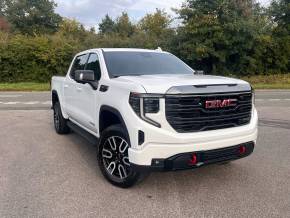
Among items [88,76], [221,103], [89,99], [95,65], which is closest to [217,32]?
[95,65]

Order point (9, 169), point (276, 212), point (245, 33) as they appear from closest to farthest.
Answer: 1. point (276, 212)
2. point (9, 169)
3. point (245, 33)

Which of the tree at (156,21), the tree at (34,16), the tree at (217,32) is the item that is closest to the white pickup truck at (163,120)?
the tree at (217,32)

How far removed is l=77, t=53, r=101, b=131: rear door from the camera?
491 centimetres

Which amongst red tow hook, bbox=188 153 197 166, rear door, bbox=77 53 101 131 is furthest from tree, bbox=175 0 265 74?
red tow hook, bbox=188 153 197 166

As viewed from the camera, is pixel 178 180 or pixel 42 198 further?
pixel 178 180

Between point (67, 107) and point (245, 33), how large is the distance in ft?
63.2

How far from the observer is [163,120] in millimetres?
3729

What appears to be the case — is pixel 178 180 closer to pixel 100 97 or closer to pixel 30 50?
pixel 100 97

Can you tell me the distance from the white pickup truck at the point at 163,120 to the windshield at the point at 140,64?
0.03 m

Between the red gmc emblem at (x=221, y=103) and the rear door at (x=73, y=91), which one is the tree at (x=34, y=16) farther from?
the red gmc emblem at (x=221, y=103)

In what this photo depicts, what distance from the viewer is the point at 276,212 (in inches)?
142

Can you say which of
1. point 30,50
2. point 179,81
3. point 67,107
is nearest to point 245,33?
point 30,50

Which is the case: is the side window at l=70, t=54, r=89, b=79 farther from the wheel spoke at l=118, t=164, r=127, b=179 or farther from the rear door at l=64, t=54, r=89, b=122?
the wheel spoke at l=118, t=164, r=127, b=179

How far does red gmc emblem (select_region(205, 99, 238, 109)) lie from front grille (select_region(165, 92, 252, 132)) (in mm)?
36
